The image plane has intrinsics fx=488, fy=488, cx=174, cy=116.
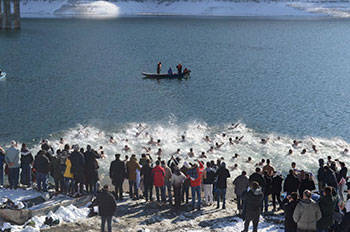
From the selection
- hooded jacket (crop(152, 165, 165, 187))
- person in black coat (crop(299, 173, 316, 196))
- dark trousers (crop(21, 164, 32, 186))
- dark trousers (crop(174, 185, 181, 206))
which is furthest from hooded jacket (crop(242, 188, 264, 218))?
dark trousers (crop(21, 164, 32, 186))

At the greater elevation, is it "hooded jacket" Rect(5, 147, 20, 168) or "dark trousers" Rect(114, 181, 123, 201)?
"hooded jacket" Rect(5, 147, 20, 168)

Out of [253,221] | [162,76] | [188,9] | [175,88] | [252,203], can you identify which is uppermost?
[188,9]

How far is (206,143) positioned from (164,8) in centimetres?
17205

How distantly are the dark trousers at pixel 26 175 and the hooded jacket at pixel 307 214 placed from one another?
1153 cm

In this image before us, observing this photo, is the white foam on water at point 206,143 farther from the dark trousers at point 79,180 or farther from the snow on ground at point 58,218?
the snow on ground at point 58,218

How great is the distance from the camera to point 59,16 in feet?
572

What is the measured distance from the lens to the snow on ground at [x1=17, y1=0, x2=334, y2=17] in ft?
595

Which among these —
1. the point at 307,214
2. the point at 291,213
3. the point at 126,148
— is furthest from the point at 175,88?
the point at 307,214

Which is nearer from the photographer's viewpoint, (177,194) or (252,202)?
(252,202)

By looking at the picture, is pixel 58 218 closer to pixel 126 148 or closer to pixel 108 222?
pixel 108 222

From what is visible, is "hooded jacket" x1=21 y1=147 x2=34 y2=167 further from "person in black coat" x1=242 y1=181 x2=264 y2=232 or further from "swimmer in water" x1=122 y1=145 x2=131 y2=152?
"swimmer in water" x1=122 y1=145 x2=131 y2=152

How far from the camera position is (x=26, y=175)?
811 inches

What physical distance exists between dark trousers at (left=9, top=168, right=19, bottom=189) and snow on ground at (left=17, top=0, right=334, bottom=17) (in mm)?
166173

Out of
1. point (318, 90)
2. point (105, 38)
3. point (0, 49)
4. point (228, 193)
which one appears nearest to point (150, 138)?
point (228, 193)
